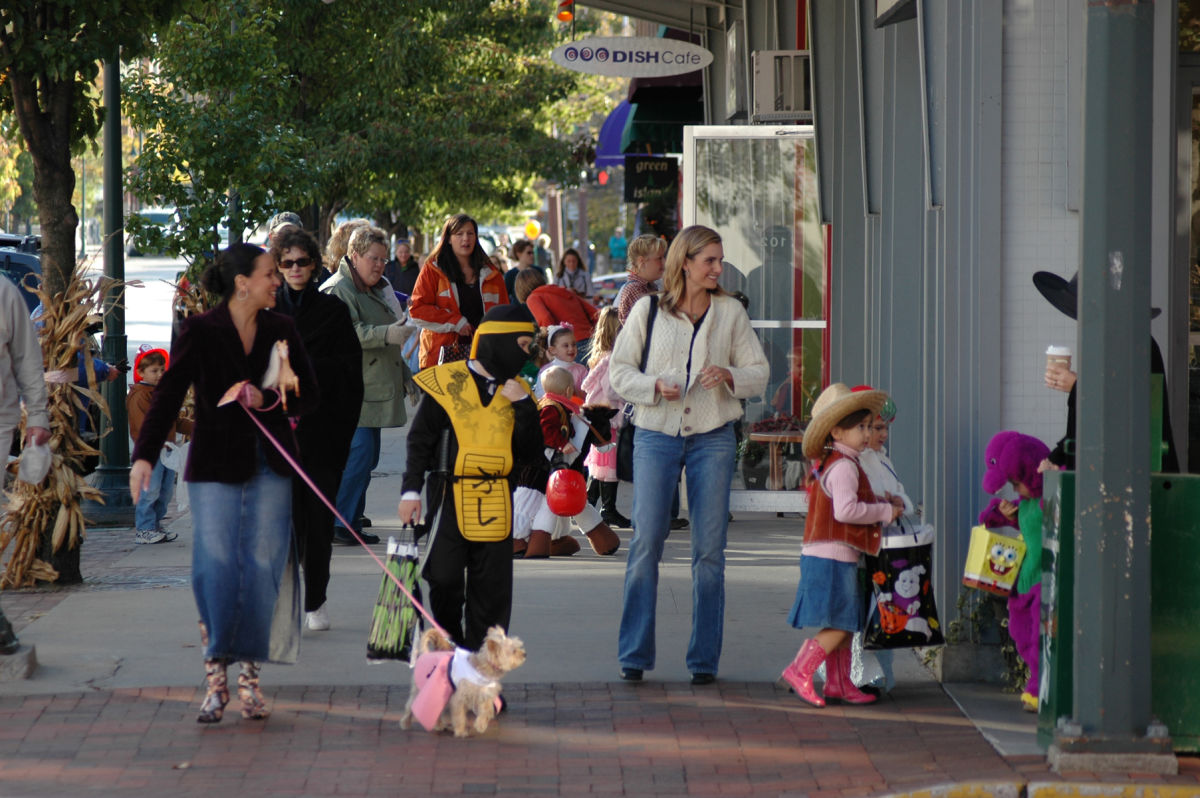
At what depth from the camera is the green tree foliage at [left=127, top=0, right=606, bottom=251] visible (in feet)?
43.9

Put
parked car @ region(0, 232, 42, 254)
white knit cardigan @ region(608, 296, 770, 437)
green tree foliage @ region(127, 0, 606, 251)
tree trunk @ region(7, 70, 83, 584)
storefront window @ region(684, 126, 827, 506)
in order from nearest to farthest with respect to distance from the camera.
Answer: white knit cardigan @ region(608, 296, 770, 437)
tree trunk @ region(7, 70, 83, 584)
storefront window @ region(684, 126, 827, 506)
green tree foliage @ region(127, 0, 606, 251)
parked car @ region(0, 232, 42, 254)

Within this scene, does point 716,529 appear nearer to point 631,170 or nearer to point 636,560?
point 636,560

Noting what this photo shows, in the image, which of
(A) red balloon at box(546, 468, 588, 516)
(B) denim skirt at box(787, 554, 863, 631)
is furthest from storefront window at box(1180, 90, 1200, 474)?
(A) red balloon at box(546, 468, 588, 516)

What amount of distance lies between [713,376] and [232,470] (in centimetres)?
190

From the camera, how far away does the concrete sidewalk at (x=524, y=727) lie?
5230mm

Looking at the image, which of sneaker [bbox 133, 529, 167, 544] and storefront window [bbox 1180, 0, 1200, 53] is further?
sneaker [bbox 133, 529, 167, 544]

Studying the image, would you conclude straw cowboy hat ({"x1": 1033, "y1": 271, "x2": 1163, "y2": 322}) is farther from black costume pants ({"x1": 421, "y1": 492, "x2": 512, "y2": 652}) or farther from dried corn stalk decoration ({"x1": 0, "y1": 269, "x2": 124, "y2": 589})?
dried corn stalk decoration ({"x1": 0, "y1": 269, "x2": 124, "y2": 589})

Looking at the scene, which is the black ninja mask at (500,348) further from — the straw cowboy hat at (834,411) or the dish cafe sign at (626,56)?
the dish cafe sign at (626,56)

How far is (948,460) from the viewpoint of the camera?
659 cm

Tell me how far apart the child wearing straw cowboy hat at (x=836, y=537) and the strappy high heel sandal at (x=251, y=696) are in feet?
6.79

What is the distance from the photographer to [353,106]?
A: 21969 millimetres

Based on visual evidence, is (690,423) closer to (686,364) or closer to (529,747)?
(686,364)

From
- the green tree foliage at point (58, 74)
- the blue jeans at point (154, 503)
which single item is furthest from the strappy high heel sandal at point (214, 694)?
the blue jeans at point (154, 503)

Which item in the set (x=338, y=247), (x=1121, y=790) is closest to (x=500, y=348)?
(x=1121, y=790)
